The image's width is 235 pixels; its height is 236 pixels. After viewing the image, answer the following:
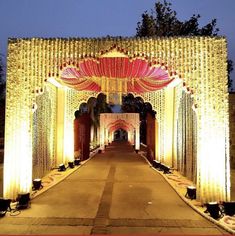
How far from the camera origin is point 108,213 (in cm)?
546

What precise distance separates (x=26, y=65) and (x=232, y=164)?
7939mm

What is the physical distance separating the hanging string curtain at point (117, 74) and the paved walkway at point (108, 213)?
294 centimetres

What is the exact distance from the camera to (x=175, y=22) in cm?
1788

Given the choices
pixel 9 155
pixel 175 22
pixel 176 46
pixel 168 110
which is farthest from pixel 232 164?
pixel 175 22

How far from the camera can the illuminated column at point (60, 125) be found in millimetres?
11828

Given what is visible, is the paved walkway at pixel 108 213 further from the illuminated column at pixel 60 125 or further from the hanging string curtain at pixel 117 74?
the illuminated column at pixel 60 125

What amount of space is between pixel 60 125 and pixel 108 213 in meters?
6.92

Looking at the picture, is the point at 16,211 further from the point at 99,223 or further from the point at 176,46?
the point at 176,46

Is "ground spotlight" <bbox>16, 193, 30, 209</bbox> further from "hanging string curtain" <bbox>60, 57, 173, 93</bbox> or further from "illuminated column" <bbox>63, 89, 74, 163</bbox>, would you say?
"illuminated column" <bbox>63, 89, 74, 163</bbox>

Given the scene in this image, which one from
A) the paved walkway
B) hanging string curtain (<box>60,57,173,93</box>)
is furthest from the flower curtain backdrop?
the paved walkway

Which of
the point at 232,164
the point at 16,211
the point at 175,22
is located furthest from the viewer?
the point at 175,22

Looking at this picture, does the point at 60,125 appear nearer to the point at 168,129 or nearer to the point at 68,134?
the point at 68,134

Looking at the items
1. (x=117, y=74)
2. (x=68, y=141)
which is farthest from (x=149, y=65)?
(x=68, y=141)

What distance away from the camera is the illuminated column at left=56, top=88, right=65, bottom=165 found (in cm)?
1183
